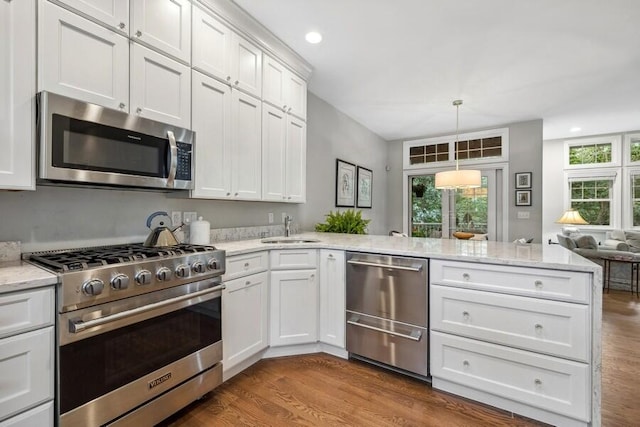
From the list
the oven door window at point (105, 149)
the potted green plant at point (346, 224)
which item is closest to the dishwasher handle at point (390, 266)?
the potted green plant at point (346, 224)

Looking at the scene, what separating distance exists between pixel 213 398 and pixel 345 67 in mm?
3136

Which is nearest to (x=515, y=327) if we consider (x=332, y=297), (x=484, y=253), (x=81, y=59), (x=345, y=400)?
(x=484, y=253)

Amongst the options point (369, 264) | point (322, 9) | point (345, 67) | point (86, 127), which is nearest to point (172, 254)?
point (86, 127)

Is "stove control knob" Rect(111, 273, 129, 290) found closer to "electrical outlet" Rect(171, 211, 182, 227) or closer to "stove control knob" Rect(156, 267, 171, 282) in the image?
"stove control knob" Rect(156, 267, 171, 282)

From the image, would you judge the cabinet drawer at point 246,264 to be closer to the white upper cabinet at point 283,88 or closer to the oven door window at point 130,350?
the oven door window at point 130,350

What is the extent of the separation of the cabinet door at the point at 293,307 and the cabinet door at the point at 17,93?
1556 millimetres

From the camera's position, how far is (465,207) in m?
5.76

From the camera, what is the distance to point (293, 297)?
8.06 ft

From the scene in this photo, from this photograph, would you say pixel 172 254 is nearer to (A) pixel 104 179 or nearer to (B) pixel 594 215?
(A) pixel 104 179

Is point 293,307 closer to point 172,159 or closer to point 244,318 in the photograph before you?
point 244,318

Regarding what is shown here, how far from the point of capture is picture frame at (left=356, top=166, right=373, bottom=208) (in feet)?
17.0

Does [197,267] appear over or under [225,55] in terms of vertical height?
under

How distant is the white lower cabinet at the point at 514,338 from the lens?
165 cm

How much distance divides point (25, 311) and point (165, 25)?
1.72 metres
